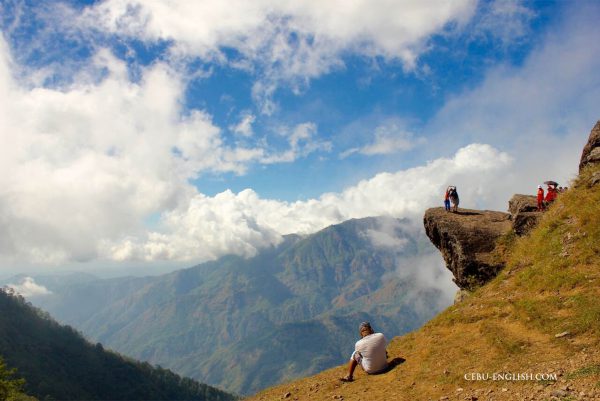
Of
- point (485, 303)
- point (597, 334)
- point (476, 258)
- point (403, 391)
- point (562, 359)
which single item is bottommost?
point (403, 391)

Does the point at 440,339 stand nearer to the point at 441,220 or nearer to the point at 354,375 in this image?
the point at 354,375

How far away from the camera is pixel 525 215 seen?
90.4 ft

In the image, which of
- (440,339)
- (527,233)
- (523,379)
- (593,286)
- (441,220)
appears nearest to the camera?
(523,379)

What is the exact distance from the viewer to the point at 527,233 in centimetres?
2648

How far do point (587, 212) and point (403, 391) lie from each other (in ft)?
50.0

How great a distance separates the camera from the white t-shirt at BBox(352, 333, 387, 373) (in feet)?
57.0

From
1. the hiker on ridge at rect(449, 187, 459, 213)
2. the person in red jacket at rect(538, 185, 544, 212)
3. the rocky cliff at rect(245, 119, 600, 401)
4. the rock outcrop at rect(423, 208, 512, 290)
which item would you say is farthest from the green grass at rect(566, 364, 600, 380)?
the hiker on ridge at rect(449, 187, 459, 213)

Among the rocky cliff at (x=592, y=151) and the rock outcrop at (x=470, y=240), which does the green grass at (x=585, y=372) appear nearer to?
the rock outcrop at (x=470, y=240)

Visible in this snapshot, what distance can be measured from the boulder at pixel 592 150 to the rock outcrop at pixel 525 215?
442 centimetres

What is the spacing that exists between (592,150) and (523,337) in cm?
A: 2146

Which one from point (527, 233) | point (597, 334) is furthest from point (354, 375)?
point (527, 233)

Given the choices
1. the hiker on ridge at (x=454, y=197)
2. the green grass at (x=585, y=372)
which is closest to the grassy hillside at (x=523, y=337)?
the green grass at (x=585, y=372)

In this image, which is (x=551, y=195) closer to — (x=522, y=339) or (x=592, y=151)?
(x=592, y=151)

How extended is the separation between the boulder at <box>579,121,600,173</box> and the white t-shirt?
22401 millimetres
